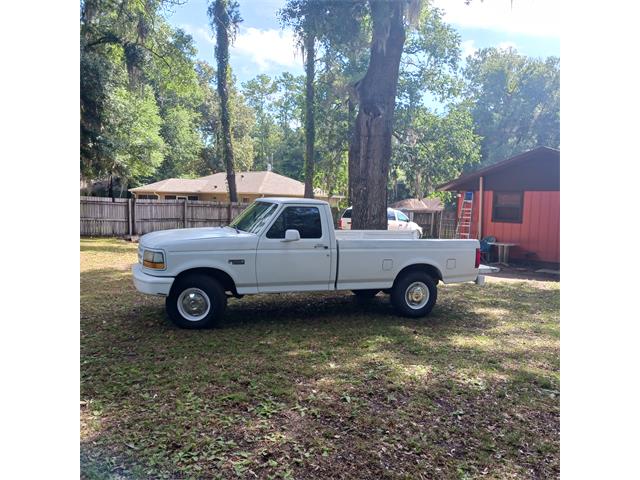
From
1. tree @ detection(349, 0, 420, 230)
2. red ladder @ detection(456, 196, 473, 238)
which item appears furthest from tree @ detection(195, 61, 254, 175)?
tree @ detection(349, 0, 420, 230)

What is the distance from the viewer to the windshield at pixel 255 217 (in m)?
5.87

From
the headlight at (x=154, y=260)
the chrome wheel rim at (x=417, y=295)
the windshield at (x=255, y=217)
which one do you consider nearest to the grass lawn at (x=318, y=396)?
the chrome wheel rim at (x=417, y=295)

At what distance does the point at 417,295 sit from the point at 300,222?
1.99 meters

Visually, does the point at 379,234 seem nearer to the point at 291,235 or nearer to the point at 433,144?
the point at 291,235

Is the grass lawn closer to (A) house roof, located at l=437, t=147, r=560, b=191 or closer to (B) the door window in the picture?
(B) the door window

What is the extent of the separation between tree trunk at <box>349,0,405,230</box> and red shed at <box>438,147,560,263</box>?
18.0 feet

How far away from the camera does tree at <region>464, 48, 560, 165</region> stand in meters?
25.8

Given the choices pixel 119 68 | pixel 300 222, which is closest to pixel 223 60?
pixel 119 68

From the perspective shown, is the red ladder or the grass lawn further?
the red ladder

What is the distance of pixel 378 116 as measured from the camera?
28.6 ft

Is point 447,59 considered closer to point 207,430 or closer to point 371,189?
point 371,189

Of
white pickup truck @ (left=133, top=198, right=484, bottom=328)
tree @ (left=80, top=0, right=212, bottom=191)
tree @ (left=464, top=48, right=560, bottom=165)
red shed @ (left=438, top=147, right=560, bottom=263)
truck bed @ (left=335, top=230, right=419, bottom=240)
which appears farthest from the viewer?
tree @ (left=464, top=48, right=560, bottom=165)

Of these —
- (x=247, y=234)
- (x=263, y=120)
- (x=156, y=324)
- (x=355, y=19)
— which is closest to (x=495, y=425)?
(x=247, y=234)

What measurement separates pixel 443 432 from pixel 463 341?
2.35m
